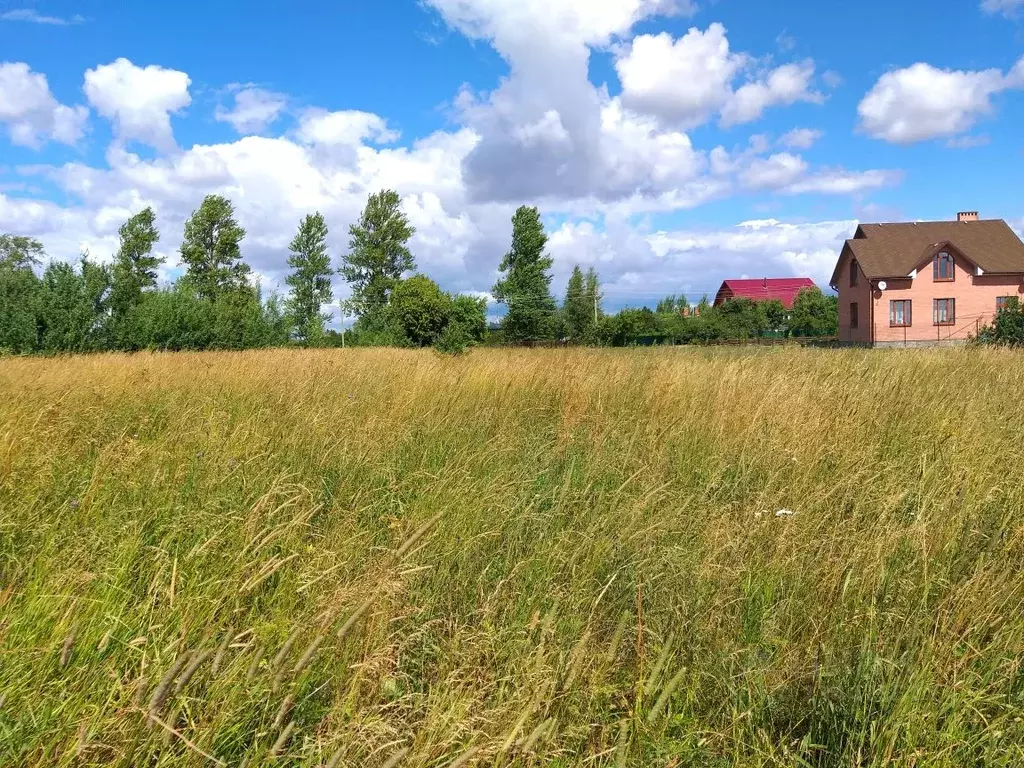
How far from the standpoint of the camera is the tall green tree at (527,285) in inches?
1494

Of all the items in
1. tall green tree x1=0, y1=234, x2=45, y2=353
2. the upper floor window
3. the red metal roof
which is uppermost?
the red metal roof

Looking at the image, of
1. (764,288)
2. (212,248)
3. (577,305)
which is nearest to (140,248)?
(212,248)

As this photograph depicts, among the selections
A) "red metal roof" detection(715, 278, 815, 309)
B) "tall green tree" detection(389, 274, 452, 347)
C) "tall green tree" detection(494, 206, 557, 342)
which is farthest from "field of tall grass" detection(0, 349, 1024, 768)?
"red metal roof" detection(715, 278, 815, 309)

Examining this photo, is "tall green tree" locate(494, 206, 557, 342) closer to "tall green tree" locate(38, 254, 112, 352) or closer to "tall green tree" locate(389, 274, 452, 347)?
"tall green tree" locate(389, 274, 452, 347)

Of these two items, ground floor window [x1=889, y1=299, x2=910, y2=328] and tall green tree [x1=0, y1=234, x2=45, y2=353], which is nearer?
tall green tree [x1=0, y1=234, x2=45, y2=353]

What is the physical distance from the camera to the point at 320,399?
5.00 meters

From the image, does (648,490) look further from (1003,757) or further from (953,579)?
(1003,757)

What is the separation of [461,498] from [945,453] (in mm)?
3191

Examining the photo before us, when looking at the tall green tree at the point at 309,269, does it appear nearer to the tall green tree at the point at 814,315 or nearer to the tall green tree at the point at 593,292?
the tall green tree at the point at 593,292

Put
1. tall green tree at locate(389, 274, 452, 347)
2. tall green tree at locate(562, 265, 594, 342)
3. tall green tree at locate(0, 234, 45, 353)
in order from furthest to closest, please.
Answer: tall green tree at locate(562, 265, 594, 342)
tall green tree at locate(389, 274, 452, 347)
tall green tree at locate(0, 234, 45, 353)

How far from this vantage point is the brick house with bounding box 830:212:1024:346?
3322cm

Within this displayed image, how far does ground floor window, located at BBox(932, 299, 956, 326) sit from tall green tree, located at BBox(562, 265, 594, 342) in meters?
20.2

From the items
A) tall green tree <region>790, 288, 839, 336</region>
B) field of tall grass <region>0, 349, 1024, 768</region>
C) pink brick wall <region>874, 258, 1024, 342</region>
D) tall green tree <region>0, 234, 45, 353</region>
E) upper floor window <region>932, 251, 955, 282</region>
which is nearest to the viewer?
field of tall grass <region>0, 349, 1024, 768</region>

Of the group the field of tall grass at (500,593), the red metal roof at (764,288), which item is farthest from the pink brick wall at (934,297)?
the red metal roof at (764,288)
